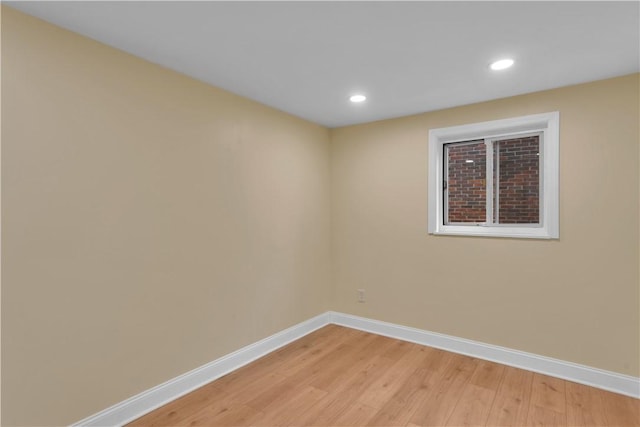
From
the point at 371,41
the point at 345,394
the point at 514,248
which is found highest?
the point at 371,41

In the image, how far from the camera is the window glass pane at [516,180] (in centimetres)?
315

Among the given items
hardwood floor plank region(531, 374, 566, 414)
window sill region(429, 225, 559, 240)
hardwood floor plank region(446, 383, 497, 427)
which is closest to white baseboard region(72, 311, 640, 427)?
hardwood floor plank region(531, 374, 566, 414)

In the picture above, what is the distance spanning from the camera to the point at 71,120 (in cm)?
184

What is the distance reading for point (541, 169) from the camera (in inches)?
111

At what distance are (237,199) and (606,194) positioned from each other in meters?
2.89

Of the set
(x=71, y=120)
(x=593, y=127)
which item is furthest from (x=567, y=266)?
(x=71, y=120)

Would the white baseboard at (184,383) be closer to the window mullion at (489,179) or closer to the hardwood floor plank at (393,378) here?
the hardwood floor plank at (393,378)

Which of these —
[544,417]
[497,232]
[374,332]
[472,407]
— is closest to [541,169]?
[497,232]

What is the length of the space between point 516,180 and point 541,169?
0.53 m

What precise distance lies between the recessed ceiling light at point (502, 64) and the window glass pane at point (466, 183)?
1.07 meters

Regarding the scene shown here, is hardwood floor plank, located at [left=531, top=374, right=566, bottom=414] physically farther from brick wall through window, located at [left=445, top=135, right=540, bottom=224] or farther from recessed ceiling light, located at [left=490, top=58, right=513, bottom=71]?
recessed ceiling light, located at [left=490, top=58, right=513, bottom=71]

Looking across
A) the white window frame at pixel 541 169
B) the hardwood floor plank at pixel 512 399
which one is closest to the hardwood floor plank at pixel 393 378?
the hardwood floor plank at pixel 512 399

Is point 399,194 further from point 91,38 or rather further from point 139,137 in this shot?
point 91,38

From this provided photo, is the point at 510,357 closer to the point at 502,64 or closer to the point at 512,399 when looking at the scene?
the point at 512,399
